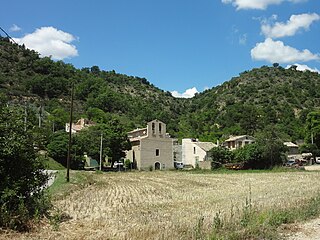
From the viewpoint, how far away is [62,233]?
11156 mm

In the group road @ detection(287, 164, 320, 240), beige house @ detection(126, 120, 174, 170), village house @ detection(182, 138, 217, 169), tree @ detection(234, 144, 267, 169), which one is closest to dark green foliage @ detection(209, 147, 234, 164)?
tree @ detection(234, 144, 267, 169)

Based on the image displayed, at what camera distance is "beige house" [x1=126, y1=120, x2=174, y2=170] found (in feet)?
242

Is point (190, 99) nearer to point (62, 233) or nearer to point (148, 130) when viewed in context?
point (148, 130)

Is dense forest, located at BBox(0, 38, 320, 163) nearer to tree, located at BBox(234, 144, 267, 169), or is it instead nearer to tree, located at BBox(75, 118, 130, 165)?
tree, located at BBox(75, 118, 130, 165)

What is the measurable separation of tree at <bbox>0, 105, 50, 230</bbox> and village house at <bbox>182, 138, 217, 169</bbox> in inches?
2603

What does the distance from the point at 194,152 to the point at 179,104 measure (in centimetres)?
8314

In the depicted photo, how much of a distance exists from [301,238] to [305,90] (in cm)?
13809

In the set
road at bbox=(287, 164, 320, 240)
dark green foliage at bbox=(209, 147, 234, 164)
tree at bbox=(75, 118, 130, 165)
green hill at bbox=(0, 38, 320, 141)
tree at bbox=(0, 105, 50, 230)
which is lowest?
road at bbox=(287, 164, 320, 240)

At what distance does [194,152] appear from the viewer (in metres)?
84.1

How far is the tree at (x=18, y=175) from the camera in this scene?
11820mm

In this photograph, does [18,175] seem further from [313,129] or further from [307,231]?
[313,129]

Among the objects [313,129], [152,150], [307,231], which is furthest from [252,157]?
[307,231]

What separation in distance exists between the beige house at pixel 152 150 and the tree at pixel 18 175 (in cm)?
5960

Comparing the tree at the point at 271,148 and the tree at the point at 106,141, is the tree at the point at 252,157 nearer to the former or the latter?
the tree at the point at 271,148
